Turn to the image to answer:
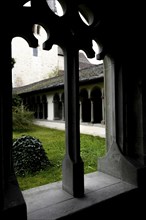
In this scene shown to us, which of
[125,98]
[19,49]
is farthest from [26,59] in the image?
[125,98]

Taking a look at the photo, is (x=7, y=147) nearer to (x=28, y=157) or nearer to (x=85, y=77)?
(x=28, y=157)

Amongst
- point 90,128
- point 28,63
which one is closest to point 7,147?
point 90,128

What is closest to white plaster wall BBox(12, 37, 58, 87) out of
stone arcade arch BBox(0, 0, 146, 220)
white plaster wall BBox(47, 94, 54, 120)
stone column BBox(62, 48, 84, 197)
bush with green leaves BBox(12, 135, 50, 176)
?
white plaster wall BBox(47, 94, 54, 120)

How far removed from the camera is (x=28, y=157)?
10.9 ft

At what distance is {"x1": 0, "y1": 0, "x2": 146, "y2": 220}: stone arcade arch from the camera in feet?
3.20

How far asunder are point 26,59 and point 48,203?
19.6 meters

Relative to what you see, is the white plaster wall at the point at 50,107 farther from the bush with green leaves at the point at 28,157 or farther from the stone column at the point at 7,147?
the stone column at the point at 7,147

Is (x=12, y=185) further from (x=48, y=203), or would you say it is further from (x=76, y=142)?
(x=76, y=142)

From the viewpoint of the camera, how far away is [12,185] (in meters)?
Result: 0.98

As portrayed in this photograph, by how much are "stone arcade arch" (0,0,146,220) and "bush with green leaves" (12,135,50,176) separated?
195cm

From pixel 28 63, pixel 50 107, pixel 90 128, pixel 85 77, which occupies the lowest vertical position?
pixel 90 128

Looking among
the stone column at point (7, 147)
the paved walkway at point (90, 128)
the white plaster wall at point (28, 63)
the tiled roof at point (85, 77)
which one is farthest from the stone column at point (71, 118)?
the white plaster wall at point (28, 63)

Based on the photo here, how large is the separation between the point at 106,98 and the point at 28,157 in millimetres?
2254

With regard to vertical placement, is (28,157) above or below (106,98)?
below
